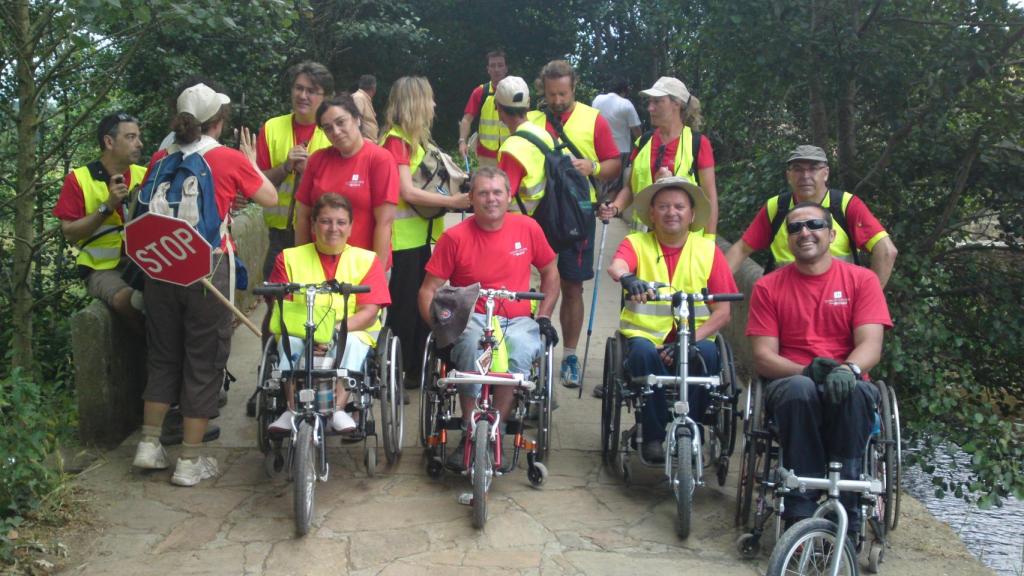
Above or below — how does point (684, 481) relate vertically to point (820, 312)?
below

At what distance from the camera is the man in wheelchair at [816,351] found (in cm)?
463

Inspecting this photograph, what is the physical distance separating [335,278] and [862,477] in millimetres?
2486

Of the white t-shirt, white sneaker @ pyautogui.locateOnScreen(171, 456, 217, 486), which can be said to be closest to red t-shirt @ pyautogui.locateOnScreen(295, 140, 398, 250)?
white sneaker @ pyautogui.locateOnScreen(171, 456, 217, 486)

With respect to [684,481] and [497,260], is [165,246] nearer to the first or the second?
[497,260]

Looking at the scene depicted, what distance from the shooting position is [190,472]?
219 inches

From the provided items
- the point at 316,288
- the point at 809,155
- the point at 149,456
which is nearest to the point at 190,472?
the point at 149,456

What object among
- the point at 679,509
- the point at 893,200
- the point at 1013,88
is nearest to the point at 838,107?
the point at 893,200

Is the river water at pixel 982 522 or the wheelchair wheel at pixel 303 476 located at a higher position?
the wheelchair wheel at pixel 303 476

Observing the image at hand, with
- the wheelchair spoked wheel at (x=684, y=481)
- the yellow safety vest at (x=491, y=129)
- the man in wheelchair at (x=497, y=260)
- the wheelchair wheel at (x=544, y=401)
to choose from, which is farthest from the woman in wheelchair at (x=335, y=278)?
the yellow safety vest at (x=491, y=129)

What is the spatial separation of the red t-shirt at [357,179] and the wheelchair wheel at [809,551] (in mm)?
2860

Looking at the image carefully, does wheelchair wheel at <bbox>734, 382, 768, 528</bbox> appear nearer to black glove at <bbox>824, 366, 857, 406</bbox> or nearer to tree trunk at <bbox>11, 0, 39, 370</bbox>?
black glove at <bbox>824, 366, 857, 406</bbox>

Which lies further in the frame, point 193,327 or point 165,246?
point 193,327

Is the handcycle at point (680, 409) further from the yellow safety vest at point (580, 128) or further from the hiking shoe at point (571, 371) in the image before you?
the yellow safety vest at point (580, 128)

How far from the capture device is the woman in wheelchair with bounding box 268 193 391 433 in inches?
211
